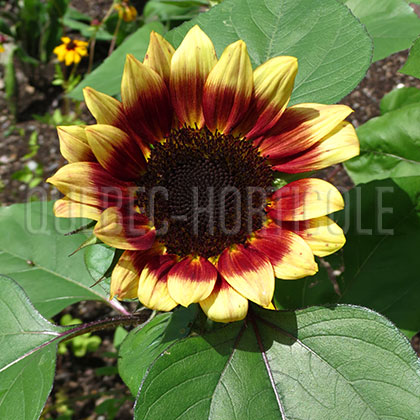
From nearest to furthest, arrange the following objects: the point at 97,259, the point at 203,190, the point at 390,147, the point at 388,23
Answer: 1. the point at 203,190
2. the point at 97,259
3. the point at 388,23
4. the point at 390,147

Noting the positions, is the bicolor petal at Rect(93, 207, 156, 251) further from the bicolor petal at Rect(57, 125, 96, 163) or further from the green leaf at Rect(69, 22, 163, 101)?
the green leaf at Rect(69, 22, 163, 101)

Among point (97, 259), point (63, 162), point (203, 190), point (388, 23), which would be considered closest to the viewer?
point (203, 190)

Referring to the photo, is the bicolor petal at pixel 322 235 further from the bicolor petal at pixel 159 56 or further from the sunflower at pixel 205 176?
the bicolor petal at pixel 159 56

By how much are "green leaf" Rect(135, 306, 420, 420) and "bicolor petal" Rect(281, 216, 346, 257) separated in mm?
118

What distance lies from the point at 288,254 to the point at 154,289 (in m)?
0.21

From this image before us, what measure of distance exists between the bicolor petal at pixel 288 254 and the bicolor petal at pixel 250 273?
0.01 metres

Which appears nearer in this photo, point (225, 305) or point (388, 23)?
point (225, 305)

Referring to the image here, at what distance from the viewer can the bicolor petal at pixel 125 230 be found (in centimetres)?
75

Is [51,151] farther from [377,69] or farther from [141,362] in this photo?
[141,362]

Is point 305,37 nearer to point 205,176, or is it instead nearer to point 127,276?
point 205,176

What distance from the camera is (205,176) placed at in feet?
3.20

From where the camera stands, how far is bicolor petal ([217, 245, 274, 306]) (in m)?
0.77

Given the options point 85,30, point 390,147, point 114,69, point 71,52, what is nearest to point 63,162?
point 71,52

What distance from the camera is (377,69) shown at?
101 inches
